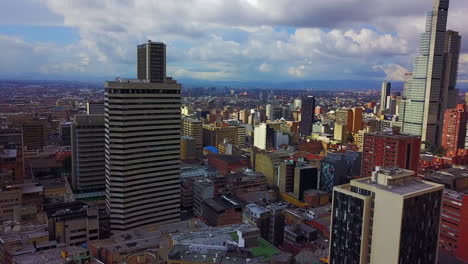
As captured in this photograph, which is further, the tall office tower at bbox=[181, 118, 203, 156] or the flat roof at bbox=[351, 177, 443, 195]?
the tall office tower at bbox=[181, 118, 203, 156]

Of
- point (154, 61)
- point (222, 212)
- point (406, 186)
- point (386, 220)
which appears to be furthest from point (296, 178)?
point (386, 220)

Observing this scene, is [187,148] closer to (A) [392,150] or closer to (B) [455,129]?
(A) [392,150]

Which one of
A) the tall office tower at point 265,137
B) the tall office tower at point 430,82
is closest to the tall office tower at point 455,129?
the tall office tower at point 430,82

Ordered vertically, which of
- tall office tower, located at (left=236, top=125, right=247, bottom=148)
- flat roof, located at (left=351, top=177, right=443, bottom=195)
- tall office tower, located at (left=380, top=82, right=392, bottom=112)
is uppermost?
tall office tower, located at (left=380, top=82, right=392, bottom=112)

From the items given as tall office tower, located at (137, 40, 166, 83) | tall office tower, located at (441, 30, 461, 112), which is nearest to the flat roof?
tall office tower, located at (137, 40, 166, 83)

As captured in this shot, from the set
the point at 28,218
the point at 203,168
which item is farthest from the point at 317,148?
the point at 28,218

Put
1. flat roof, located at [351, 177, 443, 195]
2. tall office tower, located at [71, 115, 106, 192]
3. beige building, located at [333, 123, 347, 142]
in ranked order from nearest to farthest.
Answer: flat roof, located at [351, 177, 443, 195], tall office tower, located at [71, 115, 106, 192], beige building, located at [333, 123, 347, 142]

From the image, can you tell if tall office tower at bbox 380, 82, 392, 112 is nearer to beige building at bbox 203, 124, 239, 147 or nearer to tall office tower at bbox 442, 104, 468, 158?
tall office tower at bbox 442, 104, 468, 158

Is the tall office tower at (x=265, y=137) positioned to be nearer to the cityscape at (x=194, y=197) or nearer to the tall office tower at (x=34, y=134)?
the cityscape at (x=194, y=197)
